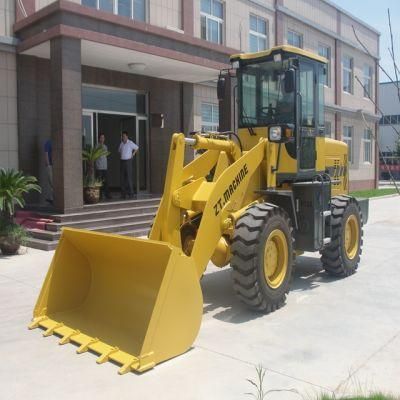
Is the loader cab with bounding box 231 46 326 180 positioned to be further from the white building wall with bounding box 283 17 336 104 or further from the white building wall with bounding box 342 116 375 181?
the white building wall with bounding box 342 116 375 181

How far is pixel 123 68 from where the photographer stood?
13.7m

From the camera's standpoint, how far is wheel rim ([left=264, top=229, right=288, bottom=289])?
584 cm

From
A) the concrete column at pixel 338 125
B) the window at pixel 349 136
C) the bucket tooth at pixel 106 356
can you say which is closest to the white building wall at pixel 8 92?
the bucket tooth at pixel 106 356

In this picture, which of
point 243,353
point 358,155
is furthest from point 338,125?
point 243,353

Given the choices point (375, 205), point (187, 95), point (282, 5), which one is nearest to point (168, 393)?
point (187, 95)

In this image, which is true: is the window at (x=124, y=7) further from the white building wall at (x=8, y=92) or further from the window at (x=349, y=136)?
the window at (x=349, y=136)

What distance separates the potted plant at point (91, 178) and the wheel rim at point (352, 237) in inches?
234

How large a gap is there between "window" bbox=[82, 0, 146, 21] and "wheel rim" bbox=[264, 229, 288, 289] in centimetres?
954

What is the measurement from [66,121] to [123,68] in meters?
3.97

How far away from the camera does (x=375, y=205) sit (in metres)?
19.2

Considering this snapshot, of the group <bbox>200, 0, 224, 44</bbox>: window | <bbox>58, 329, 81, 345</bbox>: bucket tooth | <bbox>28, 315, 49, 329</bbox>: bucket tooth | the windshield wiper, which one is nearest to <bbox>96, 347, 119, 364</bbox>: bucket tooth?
<bbox>58, 329, 81, 345</bbox>: bucket tooth

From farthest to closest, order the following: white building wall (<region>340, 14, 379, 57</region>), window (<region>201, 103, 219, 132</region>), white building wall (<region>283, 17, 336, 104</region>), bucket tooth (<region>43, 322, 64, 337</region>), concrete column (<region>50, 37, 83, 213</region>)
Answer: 1. white building wall (<region>340, 14, 379, 57</region>)
2. white building wall (<region>283, 17, 336, 104</region>)
3. window (<region>201, 103, 219, 132</region>)
4. concrete column (<region>50, 37, 83, 213</region>)
5. bucket tooth (<region>43, 322, 64, 337</region>)

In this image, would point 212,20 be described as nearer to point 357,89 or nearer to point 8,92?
point 8,92

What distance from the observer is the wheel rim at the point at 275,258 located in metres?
5.84
